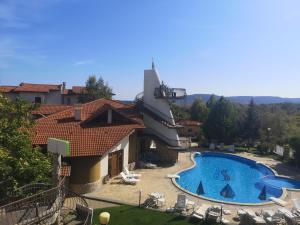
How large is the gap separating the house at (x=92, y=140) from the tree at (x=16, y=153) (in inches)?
155

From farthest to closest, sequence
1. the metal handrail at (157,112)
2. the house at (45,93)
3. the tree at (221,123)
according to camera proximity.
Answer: the house at (45,93)
the tree at (221,123)
the metal handrail at (157,112)

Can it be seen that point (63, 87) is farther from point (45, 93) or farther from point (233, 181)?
point (233, 181)

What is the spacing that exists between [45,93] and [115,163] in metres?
38.4

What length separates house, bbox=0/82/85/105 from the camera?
6059 cm

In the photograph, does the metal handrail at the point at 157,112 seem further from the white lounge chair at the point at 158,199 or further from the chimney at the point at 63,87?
the chimney at the point at 63,87

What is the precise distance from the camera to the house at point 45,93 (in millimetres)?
60594

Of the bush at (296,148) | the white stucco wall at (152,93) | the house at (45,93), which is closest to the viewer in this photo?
the bush at (296,148)

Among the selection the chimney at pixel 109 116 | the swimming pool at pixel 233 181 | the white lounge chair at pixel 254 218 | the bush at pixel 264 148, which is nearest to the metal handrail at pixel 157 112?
the swimming pool at pixel 233 181

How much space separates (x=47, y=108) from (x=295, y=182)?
29.0 meters

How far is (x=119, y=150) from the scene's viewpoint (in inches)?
1127

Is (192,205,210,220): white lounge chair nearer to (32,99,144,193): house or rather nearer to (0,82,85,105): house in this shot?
(32,99,144,193): house

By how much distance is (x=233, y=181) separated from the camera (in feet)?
104

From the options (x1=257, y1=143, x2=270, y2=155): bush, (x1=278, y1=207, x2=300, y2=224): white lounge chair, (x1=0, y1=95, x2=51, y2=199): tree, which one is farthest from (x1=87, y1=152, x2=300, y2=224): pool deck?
(x1=257, y1=143, x2=270, y2=155): bush

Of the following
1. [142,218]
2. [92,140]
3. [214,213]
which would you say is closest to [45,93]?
[92,140]
